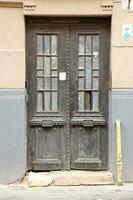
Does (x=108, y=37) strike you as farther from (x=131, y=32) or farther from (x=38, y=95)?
(x=38, y=95)

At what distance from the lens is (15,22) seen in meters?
9.20

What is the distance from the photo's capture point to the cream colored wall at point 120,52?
9.25m

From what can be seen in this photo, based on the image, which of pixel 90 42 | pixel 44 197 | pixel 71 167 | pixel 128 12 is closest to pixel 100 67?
pixel 90 42

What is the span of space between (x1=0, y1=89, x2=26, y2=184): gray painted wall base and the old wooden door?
29 centimetres

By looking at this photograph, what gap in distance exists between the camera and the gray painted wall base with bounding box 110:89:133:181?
930 centimetres

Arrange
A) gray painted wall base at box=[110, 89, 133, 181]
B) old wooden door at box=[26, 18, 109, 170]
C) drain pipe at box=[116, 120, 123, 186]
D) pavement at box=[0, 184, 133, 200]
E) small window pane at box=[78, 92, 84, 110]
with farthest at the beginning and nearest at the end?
small window pane at box=[78, 92, 84, 110] < old wooden door at box=[26, 18, 109, 170] < gray painted wall base at box=[110, 89, 133, 181] < drain pipe at box=[116, 120, 123, 186] < pavement at box=[0, 184, 133, 200]

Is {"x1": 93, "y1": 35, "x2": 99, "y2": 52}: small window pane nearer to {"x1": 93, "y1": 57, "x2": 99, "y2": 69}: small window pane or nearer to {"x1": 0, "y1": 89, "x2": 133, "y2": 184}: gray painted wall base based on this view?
{"x1": 93, "y1": 57, "x2": 99, "y2": 69}: small window pane

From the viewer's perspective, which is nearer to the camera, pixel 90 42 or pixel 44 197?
pixel 44 197

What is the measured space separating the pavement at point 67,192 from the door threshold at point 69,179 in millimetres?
89

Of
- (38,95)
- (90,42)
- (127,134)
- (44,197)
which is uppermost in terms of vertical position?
(90,42)

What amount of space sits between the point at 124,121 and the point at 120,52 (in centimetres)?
112

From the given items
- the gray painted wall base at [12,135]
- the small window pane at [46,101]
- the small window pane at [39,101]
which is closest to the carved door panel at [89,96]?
the small window pane at [46,101]

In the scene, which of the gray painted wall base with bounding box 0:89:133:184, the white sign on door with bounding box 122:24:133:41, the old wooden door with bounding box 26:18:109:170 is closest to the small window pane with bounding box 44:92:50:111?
the old wooden door with bounding box 26:18:109:170

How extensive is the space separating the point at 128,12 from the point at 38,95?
6.62 feet
